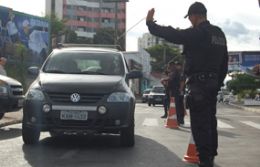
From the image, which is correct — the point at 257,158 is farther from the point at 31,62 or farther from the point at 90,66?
the point at 31,62

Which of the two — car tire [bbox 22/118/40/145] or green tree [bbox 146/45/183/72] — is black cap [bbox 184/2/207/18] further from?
green tree [bbox 146/45/183/72]

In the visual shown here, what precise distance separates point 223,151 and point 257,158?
0.90 m

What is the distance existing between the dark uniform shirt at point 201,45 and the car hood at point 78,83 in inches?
108

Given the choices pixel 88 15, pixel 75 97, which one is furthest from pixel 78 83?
pixel 88 15

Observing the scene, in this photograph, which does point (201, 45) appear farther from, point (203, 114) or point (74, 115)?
point (74, 115)

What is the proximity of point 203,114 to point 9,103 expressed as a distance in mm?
7138

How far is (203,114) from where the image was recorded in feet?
23.4

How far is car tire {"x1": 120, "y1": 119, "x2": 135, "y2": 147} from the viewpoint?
10.1 m

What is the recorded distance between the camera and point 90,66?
11.1 metres

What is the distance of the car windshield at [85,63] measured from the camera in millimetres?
10883

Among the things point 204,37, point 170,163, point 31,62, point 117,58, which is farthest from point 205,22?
point 31,62

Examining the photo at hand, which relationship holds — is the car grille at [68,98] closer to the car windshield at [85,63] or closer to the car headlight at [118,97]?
the car headlight at [118,97]

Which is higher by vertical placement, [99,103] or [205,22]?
[205,22]

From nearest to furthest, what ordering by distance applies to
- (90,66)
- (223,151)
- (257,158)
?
(257,158), (223,151), (90,66)
